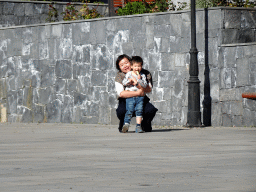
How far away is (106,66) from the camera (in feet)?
50.0

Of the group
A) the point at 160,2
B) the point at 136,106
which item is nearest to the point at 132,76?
the point at 136,106

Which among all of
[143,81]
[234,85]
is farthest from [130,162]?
[234,85]

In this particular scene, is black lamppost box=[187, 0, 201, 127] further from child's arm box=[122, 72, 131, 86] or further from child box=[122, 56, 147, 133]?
child's arm box=[122, 72, 131, 86]

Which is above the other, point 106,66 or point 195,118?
point 106,66

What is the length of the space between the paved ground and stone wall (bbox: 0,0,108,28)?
849 cm

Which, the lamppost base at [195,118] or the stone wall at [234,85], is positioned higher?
the stone wall at [234,85]

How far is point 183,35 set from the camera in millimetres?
13742

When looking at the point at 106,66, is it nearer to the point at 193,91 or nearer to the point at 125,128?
the point at 193,91

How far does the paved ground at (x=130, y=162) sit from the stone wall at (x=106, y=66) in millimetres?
2281

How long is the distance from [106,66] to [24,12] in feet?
17.0

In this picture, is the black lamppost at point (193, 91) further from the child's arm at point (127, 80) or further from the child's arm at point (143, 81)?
the child's arm at point (127, 80)

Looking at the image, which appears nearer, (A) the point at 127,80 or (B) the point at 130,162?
(B) the point at 130,162

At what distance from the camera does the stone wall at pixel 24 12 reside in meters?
19.1

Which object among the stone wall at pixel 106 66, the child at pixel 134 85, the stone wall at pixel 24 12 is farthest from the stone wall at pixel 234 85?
the stone wall at pixel 24 12
